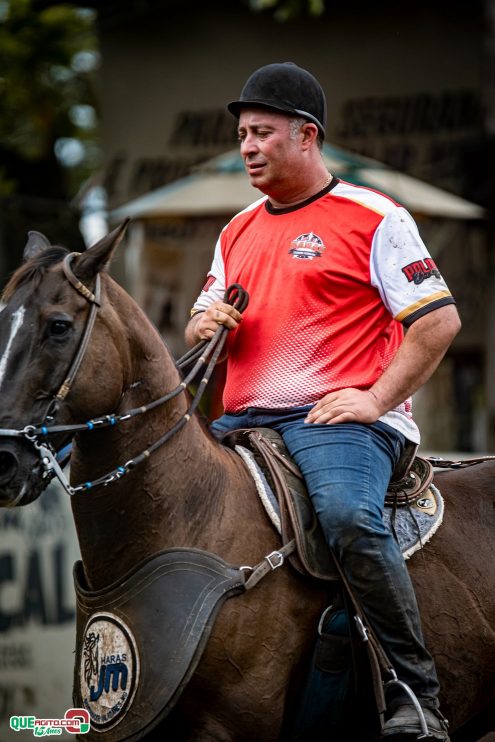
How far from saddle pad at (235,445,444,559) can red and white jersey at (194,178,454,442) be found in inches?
10.3

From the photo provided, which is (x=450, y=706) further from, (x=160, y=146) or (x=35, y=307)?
(x=160, y=146)

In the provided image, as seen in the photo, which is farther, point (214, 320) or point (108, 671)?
point (214, 320)

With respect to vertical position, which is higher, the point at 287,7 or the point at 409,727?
the point at 287,7

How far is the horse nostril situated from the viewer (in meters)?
3.32

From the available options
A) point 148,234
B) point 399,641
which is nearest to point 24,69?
point 148,234

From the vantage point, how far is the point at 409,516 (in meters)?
4.20

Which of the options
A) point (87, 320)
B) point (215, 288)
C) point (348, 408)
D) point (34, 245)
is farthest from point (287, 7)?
point (87, 320)

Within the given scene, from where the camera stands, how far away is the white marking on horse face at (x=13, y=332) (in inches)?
133

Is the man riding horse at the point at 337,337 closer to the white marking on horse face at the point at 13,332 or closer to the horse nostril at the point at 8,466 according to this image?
the white marking on horse face at the point at 13,332

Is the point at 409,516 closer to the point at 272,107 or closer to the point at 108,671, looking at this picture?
the point at 108,671

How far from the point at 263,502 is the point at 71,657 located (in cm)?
342

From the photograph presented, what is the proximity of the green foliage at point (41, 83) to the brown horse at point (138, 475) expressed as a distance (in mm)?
9949

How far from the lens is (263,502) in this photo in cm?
390

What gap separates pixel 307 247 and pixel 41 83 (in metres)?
12.6
